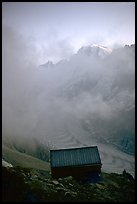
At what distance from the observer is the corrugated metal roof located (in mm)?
46562

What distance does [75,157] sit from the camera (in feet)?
157

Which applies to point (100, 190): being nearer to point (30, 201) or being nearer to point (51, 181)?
point (51, 181)

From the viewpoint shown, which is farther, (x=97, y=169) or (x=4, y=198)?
(x=97, y=169)

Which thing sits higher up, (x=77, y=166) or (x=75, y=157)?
(x=75, y=157)

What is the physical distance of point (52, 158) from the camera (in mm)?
47969

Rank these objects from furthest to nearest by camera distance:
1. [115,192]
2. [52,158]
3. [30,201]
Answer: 1. [52,158]
2. [115,192]
3. [30,201]

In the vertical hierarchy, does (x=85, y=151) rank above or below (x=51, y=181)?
above

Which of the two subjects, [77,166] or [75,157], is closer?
[77,166]

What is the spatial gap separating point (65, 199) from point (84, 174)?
986cm

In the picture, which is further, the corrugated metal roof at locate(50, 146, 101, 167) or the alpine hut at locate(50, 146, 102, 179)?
the corrugated metal roof at locate(50, 146, 101, 167)

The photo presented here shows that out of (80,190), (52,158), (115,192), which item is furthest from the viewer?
(52,158)

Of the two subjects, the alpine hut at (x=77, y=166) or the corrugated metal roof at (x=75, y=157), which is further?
the corrugated metal roof at (x=75, y=157)

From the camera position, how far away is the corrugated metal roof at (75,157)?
1833 inches

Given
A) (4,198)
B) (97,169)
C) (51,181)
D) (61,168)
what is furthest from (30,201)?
(97,169)
